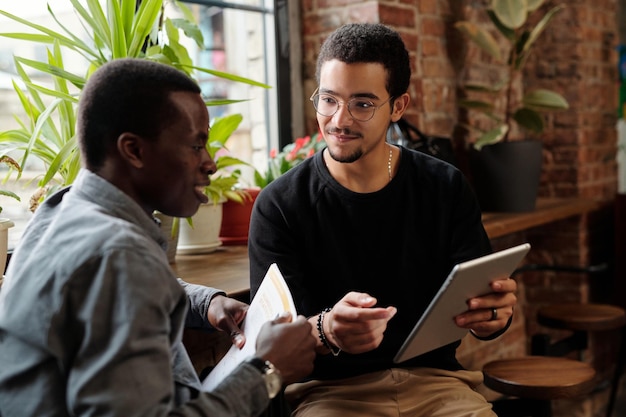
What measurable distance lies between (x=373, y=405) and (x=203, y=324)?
0.41 m

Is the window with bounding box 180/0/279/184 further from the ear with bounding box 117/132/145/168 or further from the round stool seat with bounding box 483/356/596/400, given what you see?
the ear with bounding box 117/132/145/168

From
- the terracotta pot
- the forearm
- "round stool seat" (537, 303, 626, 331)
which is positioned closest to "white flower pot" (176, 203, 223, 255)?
the terracotta pot

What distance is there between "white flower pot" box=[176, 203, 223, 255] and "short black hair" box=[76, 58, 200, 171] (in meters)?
1.09

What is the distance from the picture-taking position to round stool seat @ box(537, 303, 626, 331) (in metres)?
2.88

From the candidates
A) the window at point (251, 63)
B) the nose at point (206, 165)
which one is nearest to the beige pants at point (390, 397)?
the nose at point (206, 165)

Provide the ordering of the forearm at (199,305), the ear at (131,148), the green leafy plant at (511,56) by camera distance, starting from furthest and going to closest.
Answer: the green leafy plant at (511,56) → the forearm at (199,305) → the ear at (131,148)

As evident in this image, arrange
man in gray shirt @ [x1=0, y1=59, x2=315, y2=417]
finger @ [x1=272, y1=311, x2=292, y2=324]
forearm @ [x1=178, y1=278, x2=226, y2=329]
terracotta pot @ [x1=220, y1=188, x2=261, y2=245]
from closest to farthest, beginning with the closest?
man in gray shirt @ [x1=0, y1=59, x2=315, y2=417] → finger @ [x1=272, y1=311, x2=292, y2=324] → forearm @ [x1=178, y1=278, x2=226, y2=329] → terracotta pot @ [x1=220, y1=188, x2=261, y2=245]

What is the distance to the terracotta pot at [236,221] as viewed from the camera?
2410mm

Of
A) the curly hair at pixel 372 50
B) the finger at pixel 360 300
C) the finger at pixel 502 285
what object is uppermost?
the curly hair at pixel 372 50

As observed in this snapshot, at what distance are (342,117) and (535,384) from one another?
0.98 metres

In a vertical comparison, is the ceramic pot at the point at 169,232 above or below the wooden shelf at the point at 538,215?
above

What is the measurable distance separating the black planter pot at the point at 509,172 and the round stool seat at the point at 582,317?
0.40m

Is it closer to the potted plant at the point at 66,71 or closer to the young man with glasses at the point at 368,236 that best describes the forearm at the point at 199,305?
the young man with glasses at the point at 368,236

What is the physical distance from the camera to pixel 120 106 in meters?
1.11
